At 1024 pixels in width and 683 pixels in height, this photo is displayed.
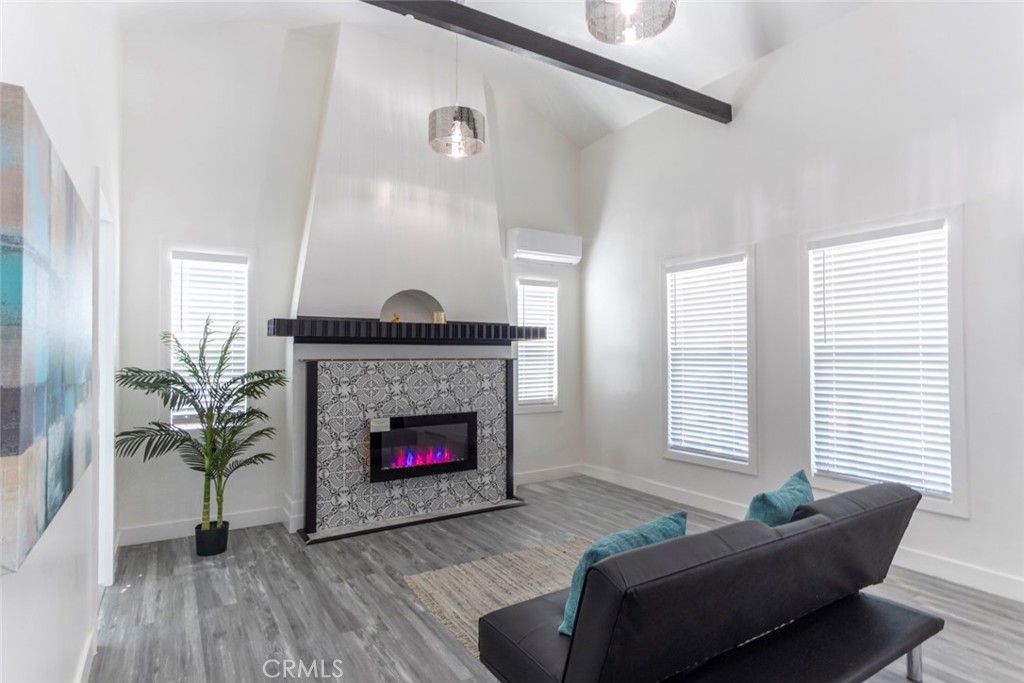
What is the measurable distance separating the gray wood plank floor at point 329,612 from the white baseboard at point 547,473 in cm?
148

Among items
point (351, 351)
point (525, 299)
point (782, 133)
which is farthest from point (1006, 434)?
point (351, 351)

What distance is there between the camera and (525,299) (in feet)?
20.6

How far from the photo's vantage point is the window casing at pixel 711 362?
187 inches

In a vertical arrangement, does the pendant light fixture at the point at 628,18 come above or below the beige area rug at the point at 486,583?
above

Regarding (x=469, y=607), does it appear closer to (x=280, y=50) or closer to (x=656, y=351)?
(x=656, y=351)

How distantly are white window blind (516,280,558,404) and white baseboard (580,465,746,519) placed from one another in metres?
1.01

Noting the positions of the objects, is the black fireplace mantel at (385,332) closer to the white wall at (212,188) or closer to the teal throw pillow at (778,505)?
the white wall at (212,188)

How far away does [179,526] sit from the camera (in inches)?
170

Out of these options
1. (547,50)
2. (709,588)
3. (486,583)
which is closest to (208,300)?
(486,583)

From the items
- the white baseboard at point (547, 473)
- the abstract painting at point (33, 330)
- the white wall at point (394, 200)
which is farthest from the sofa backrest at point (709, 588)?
the white baseboard at point (547, 473)

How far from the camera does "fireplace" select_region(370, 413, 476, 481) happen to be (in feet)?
15.4

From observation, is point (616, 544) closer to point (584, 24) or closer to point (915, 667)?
point (915, 667)

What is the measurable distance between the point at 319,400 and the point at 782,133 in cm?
446

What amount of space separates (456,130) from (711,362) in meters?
3.08
